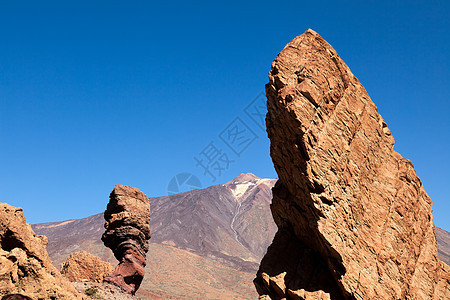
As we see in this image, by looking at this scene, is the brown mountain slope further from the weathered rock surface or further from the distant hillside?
the weathered rock surface

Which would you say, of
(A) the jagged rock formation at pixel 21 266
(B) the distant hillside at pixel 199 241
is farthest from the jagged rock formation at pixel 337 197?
(B) the distant hillside at pixel 199 241

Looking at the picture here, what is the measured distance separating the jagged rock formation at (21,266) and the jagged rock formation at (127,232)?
15380mm

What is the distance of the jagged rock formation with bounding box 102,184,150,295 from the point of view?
2597 cm

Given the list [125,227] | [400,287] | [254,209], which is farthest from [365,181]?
[254,209]

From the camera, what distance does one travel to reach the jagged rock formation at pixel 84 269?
93.5 ft

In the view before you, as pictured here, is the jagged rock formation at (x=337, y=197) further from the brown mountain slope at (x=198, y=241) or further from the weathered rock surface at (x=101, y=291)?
the brown mountain slope at (x=198, y=241)

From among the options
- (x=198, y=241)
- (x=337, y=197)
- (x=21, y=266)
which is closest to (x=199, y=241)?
(x=198, y=241)

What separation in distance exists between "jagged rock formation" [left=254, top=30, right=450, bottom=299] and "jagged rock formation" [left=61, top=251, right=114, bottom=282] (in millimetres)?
19768

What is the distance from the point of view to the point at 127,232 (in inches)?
1043

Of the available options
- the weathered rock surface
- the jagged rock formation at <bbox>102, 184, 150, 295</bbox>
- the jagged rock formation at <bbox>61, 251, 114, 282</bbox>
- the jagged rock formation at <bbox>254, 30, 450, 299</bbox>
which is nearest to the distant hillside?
the jagged rock formation at <bbox>61, 251, 114, 282</bbox>

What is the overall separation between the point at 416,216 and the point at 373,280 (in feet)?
11.9

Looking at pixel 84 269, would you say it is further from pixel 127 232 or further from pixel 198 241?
pixel 198 241

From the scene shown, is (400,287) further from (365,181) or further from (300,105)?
(300,105)

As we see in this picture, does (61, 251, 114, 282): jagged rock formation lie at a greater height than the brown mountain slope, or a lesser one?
lesser
